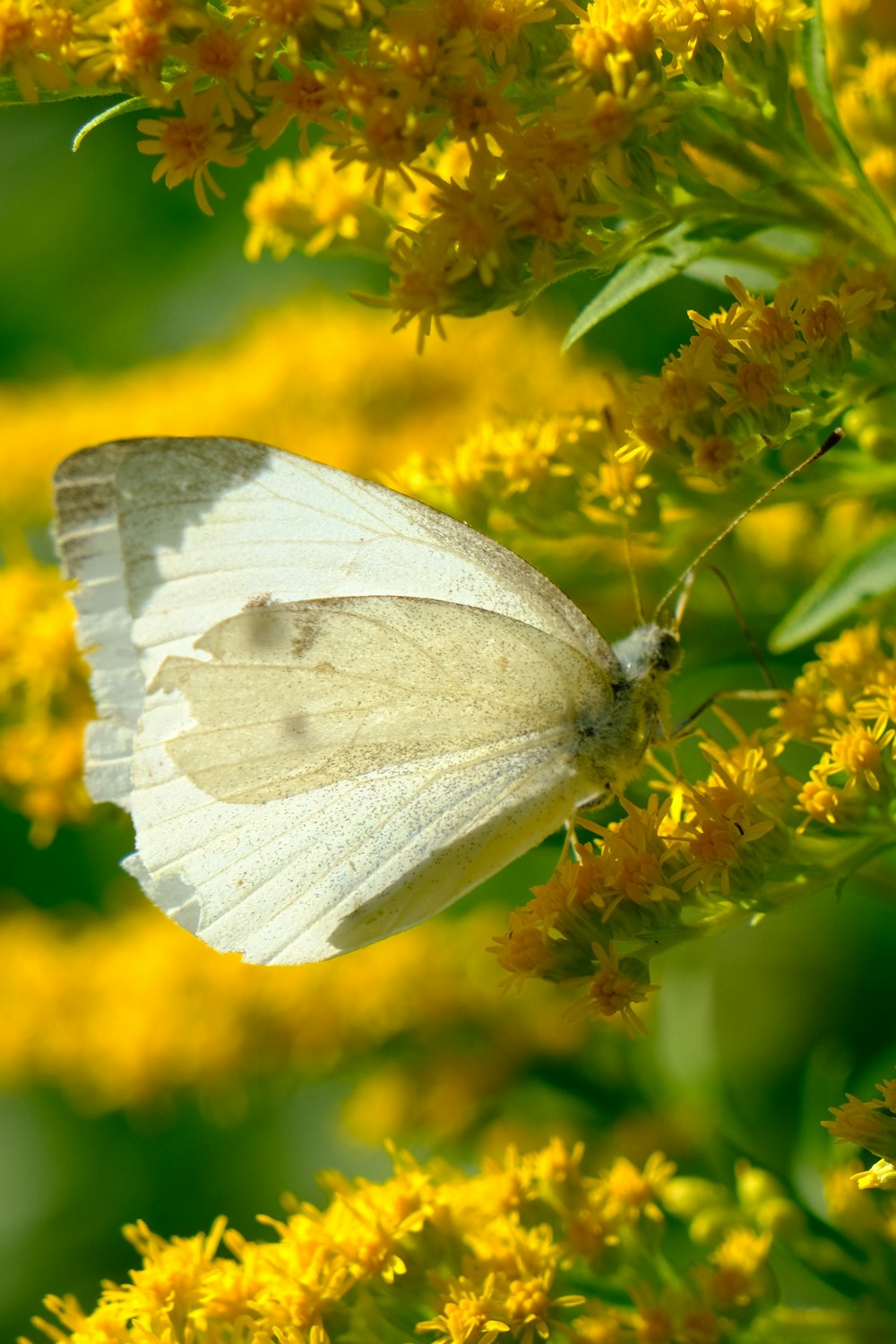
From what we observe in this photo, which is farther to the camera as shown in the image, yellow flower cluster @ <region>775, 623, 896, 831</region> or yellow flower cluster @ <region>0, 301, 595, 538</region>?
yellow flower cluster @ <region>0, 301, 595, 538</region>

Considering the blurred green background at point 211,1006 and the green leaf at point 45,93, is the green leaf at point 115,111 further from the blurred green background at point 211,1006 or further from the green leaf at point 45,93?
the blurred green background at point 211,1006

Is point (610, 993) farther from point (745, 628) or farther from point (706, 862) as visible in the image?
point (745, 628)

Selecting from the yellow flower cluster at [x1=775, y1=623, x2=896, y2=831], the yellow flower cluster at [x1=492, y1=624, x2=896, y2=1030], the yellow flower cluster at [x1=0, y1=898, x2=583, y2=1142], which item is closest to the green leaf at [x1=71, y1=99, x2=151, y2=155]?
the yellow flower cluster at [x1=492, y1=624, x2=896, y2=1030]

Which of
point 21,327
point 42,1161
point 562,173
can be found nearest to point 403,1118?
point 42,1161

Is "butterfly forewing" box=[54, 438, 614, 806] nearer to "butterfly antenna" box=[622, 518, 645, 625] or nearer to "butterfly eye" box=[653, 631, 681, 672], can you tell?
"butterfly eye" box=[653, 631, 681, 672]

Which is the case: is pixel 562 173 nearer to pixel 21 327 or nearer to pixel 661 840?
pixel 661 840

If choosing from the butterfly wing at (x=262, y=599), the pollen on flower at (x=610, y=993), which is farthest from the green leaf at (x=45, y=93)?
the pollen on flower at (x=610, y=993)

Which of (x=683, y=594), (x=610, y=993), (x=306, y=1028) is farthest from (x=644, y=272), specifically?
(x=306, y=1028)
